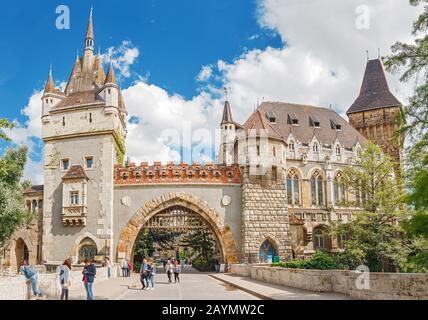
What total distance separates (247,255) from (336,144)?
72.7 ft

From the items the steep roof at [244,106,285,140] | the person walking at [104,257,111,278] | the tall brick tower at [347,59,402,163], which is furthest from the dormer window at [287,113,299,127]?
the person walking at [104,257,111,278]

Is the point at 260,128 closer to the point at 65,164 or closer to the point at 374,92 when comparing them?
the point at 65,164

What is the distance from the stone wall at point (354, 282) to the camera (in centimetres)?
1059

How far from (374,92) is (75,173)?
119ft

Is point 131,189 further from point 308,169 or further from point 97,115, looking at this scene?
point 308,169

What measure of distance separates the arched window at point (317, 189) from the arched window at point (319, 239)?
275 centimetres

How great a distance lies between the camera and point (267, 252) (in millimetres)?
30203

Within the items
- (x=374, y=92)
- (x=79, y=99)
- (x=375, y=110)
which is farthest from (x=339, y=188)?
(x=79, y=99)

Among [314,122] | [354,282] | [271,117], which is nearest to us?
[354,282]

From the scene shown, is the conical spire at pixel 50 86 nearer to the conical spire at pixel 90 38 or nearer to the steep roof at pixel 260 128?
the conical spire at pixel 90 38

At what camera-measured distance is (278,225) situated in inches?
1192

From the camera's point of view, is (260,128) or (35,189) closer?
(260,128)

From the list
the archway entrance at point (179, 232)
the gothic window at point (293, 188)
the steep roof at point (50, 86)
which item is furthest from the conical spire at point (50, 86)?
the gothic window at point (293, 188)

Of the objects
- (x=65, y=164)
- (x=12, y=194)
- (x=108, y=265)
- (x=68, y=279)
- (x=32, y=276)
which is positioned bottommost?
(x=108, y=265)
